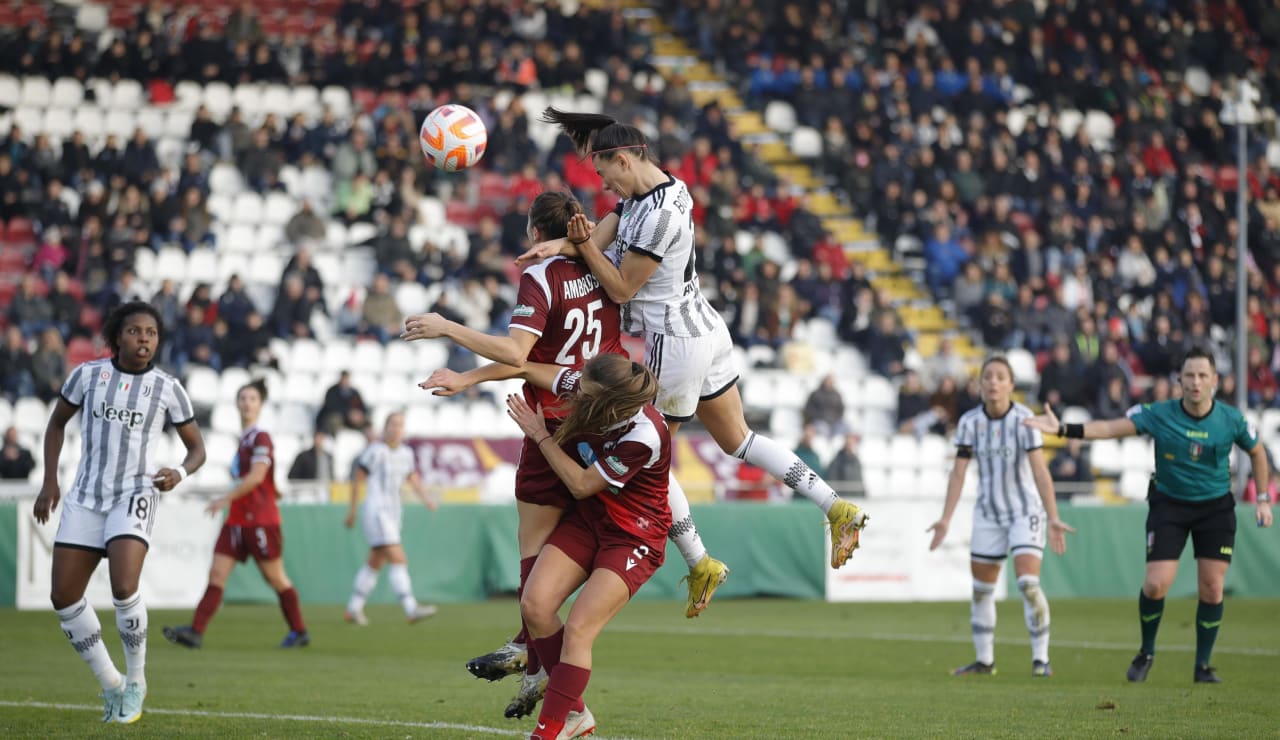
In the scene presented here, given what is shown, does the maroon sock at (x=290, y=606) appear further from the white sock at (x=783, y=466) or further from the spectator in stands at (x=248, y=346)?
the spectator in stands at (x=248, y=346)

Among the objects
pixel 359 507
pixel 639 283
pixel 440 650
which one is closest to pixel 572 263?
pixel 639 283

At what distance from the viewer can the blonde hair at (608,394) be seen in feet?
23.1

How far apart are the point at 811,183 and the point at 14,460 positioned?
15.3 m

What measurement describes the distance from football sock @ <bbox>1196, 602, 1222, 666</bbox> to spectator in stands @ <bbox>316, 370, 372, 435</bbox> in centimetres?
1245

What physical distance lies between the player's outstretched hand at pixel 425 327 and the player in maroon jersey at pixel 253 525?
7.25 m

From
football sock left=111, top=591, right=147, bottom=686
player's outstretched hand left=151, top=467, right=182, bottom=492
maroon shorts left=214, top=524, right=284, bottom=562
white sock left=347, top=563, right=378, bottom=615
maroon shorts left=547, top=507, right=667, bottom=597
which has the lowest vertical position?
white sock left=347, top=563, right=378, bottom=615

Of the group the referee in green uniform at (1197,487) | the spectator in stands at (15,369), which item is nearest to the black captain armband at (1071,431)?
the referee in green uniform at (1197,487)

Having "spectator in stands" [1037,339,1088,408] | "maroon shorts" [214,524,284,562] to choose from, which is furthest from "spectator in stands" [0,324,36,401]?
"spectator in stands" [1037,339,1088,408]

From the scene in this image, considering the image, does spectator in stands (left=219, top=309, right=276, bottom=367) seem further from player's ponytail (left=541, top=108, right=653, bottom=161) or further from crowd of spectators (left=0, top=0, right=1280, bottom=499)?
player's ponytail (left=541, top=108, right=653, bottom=161)

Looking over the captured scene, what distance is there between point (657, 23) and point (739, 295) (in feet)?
30.1

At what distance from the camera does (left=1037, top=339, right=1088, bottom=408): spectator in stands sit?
2434 cm

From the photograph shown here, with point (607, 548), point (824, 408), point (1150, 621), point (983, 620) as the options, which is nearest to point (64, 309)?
point (824, 408)

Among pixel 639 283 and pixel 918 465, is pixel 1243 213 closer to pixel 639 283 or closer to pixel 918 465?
pixel 918 465

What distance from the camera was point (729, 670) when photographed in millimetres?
12555
